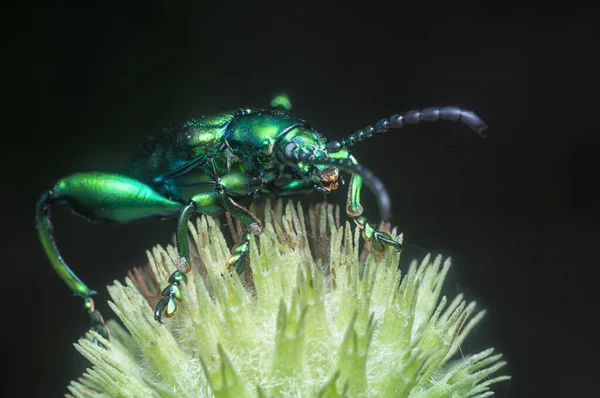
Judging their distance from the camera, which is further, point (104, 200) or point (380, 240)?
point (104, 200)

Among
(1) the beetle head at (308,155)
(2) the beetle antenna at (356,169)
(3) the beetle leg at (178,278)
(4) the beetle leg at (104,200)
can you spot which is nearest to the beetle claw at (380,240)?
(1) the beetle head at (308,155)

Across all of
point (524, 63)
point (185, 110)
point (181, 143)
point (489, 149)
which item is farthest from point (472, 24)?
point (181, 143)

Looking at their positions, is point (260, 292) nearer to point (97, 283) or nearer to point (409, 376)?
point (409, 376)

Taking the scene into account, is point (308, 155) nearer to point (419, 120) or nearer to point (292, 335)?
point (419, 120)

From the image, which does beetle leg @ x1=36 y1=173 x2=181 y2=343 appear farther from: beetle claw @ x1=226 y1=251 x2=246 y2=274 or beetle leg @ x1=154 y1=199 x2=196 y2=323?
beetle claw @ x1=226 y1=251 x2=246 y2=274

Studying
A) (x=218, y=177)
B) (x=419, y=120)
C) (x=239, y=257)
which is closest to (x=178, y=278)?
(x=239, y=257)

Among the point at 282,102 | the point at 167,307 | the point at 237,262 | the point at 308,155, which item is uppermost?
the point at 282,102

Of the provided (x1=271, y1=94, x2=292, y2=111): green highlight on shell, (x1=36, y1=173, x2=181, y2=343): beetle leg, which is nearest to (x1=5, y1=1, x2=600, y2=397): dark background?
(x1=271, y1=94, x2=292, y2=111): green highlight on shell
